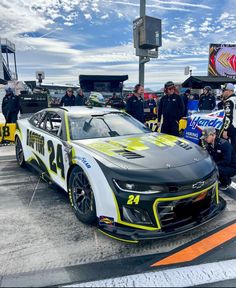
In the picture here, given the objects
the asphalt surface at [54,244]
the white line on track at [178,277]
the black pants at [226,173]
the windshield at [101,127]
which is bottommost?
the asphalt surface at [54,244]

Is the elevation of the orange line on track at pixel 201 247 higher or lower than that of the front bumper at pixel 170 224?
lower

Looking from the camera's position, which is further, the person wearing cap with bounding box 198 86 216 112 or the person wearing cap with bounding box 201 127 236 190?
the person wearing cap with bounding box 198 86 216 112

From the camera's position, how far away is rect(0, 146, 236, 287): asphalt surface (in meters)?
2.43

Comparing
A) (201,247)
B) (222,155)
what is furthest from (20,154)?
(201,247)

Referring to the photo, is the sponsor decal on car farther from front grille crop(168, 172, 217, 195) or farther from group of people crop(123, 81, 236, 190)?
group of people crop(123, 81, 236, 190)

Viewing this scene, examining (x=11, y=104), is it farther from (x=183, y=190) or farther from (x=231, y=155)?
(x=183, y=190)

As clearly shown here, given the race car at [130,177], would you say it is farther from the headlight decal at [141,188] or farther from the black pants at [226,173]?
the black pants at [226,173]

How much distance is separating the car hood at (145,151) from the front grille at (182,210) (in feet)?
1.21

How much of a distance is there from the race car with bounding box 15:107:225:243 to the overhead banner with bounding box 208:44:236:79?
25.0 m

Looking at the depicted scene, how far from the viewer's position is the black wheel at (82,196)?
3.07 m

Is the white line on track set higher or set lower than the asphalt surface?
higher

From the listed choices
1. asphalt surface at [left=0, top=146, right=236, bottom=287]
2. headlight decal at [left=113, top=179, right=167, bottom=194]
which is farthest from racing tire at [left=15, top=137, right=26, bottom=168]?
headlight decal at [left=113, top=179, right=167, bottom=194]

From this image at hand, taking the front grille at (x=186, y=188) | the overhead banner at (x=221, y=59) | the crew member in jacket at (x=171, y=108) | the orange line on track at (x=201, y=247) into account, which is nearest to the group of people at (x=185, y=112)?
the crew member in jacket at (x=171, y=108)

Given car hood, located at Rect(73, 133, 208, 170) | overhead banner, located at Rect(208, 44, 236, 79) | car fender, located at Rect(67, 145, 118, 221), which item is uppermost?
overhead banner, located at Rect(208, 44, 236, 79)
